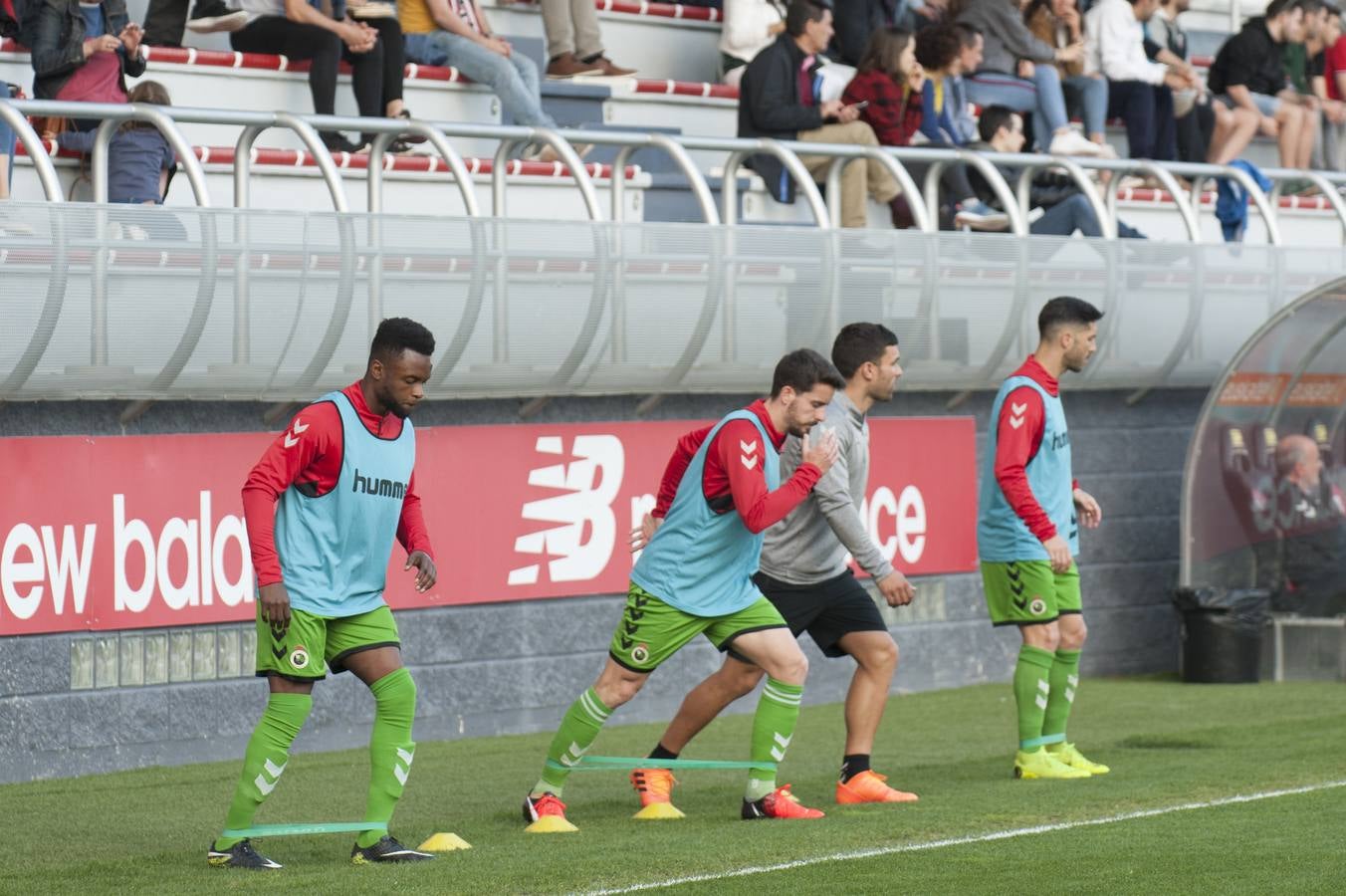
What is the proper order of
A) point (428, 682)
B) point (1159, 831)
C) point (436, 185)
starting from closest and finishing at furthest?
point (1159, 831), point (428, 682), point (436, 185)

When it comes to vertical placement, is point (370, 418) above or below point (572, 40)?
below

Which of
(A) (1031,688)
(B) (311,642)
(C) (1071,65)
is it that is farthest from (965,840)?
(C) (1071,65)

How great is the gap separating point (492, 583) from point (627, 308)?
147cm

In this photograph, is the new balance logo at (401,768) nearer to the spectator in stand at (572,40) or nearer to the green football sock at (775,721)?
the green football sock at (775,721)

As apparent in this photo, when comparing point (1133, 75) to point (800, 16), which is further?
point (1133, 75)

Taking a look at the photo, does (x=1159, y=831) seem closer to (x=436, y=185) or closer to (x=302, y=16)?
(x=436, y=185)

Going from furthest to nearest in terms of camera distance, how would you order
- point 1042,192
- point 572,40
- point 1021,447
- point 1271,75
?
point 1271,75 → point 572,40 → point 1042,192 → point 1021,447

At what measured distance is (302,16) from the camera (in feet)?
46.0

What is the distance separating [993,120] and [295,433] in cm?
918

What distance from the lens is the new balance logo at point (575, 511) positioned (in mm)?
11836

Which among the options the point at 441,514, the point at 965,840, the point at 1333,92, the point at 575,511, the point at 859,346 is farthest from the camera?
the point at 1333,92

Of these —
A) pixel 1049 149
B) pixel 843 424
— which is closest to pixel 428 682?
pixel 843 424

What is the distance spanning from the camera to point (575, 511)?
39.3 feet

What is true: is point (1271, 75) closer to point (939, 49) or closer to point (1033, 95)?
point (1033, 95)
